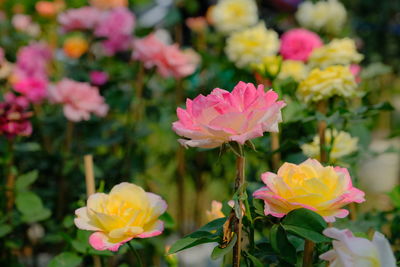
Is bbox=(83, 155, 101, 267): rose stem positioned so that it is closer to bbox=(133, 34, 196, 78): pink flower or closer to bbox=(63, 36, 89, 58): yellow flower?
bbox=(133, 34, 196, 78): pink flower

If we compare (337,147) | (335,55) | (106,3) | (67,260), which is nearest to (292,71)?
(335,55)

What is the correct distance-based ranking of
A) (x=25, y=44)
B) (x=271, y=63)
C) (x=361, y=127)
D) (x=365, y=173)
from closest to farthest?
(x=271, y=63)
(x=361, y=127)
(x=25, y=44)
(x=365, y=173)

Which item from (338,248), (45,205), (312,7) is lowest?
(45,205)

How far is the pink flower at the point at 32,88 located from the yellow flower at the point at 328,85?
2.97ft

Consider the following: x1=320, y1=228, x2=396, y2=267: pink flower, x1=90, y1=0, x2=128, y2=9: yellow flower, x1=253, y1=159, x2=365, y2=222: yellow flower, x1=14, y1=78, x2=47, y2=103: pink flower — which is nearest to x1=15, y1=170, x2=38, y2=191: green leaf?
x1=14, y1=78, x2=47, y2=103: pink flower

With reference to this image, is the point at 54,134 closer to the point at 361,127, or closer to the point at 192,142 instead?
the point at 361,127

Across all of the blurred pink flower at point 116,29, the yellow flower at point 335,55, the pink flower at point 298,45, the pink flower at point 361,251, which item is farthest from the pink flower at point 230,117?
the blurred pink flower at point 116,29

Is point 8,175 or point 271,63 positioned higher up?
point 271,63

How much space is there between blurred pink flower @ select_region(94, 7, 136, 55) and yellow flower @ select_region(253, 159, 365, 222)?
1.36 m

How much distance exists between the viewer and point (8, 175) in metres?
1.29

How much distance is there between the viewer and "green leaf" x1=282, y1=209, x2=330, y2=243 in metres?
0.61

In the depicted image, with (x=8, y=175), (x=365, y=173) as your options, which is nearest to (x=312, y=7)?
(x=8, y=175)

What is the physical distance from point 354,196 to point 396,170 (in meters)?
2.84

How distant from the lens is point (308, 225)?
616 mm
